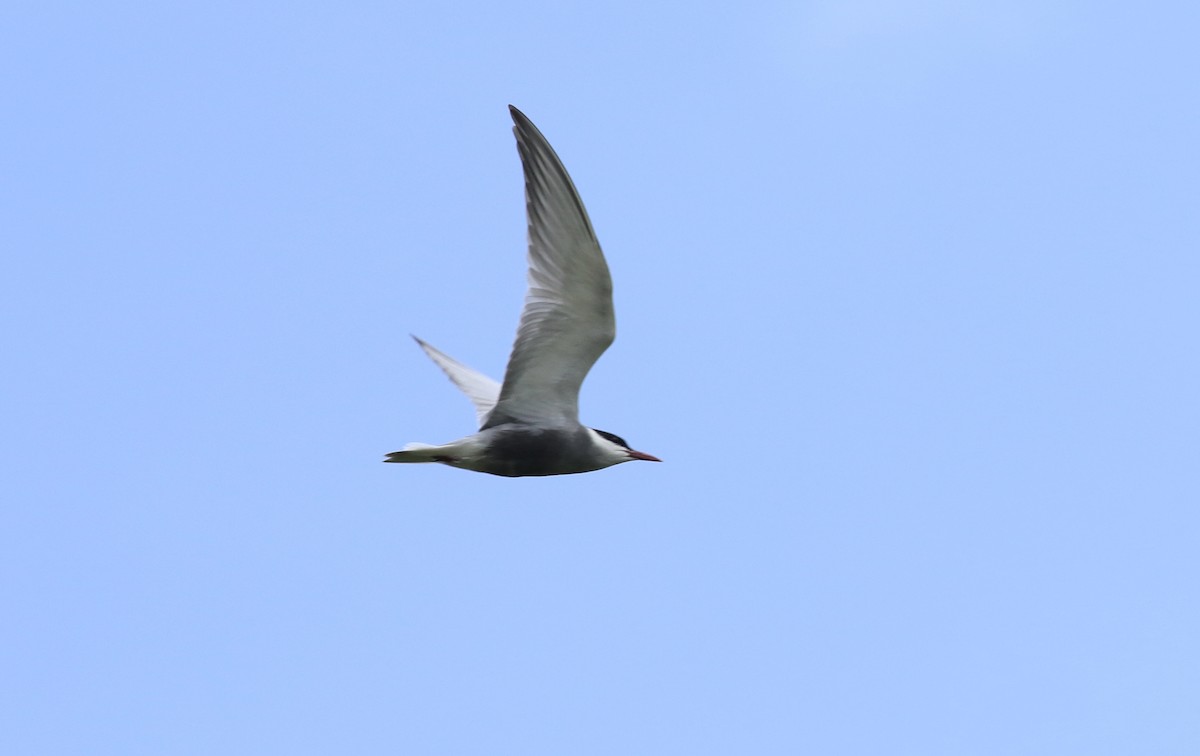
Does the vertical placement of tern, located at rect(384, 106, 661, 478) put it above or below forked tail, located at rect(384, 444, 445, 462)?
above

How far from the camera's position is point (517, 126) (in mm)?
10008

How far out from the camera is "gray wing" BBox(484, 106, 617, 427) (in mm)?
10070

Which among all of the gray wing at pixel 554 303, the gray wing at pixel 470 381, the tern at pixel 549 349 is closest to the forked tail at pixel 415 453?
the tern at pixel 549 349

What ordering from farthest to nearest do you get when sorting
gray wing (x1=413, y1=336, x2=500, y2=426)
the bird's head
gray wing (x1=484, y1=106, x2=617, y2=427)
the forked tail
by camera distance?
gray wing (x1=413, y1=336, x2=500, y2=426) → the bird's head → the forked tail → gray wing (x1=484, y1=106, x2=617, y2=427)

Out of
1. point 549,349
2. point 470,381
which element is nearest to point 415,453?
point 549,349

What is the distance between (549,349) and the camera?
10.9 metres

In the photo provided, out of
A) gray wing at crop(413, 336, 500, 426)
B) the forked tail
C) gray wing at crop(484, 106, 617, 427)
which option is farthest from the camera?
gray wing at crop(413, 336, 500, 426)

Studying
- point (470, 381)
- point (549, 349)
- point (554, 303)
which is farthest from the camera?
point (470, 381)

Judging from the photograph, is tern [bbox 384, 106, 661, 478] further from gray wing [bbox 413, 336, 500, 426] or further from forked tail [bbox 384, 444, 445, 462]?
gray wing [bbox 413, 336, 500, 426]

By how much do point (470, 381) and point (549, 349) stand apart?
3087mm

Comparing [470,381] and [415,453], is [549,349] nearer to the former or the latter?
[415,453]

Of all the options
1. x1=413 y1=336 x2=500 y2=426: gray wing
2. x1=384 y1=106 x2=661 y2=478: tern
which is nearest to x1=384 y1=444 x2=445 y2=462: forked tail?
x1=384 y1=106 x2=661 y2=478: tern

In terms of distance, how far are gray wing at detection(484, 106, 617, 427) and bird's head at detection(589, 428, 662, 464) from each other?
36cm

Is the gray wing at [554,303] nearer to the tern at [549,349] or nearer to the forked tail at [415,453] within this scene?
the tern at [549,349]
